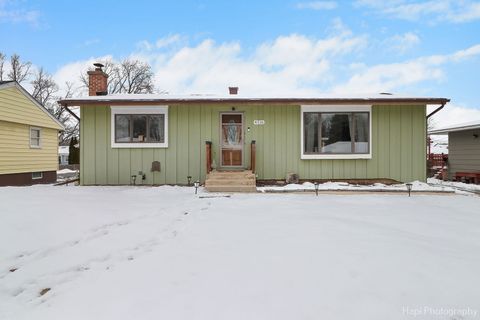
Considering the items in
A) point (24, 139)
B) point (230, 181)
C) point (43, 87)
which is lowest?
point (230, 181)

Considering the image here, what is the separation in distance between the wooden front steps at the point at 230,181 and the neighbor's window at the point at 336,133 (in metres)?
2.39

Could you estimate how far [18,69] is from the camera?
31.9 m

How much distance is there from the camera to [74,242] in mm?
3975

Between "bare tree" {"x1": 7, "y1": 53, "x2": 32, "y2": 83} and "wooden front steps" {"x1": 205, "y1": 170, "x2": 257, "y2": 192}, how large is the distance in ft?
110

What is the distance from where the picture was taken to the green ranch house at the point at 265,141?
1006 centimetres

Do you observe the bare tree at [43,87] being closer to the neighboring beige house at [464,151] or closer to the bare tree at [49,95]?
the bare tree at [49,95]

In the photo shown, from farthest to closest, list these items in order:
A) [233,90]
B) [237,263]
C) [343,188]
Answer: [233,90]
[343,188]
[237,263]

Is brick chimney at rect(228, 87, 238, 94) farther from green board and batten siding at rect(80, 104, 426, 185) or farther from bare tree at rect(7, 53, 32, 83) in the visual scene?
bare tree at rect(7, 53, 32, 83)

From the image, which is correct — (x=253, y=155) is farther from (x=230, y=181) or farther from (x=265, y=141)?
(x=230, y=181)

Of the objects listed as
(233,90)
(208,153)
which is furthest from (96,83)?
(208,153)

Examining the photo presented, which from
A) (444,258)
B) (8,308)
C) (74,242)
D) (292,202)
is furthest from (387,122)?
(8,308)

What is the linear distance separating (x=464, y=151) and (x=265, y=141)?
11.5 m

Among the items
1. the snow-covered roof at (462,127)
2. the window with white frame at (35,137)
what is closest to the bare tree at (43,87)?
the window with white frame at (35,137)

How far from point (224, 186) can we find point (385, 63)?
938 inches
